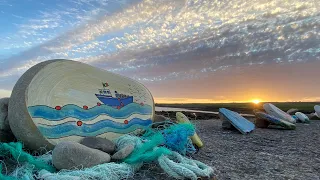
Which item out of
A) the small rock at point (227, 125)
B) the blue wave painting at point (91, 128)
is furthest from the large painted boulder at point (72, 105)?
the small rock at point (227, 125)

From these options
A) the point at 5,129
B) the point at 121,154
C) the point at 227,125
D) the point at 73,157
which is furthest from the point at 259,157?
the point at 5,129

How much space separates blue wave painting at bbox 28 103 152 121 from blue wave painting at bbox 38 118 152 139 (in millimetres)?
163

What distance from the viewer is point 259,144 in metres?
7.86

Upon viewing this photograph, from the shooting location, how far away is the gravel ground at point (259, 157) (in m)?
5.05

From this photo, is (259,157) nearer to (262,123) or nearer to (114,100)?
(114,100)

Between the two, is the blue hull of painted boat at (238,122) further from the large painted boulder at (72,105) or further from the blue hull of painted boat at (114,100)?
the blue hull of painted boat at (114,100)

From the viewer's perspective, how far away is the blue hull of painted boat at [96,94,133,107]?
6.95 metres

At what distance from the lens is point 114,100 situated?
715 centimetres

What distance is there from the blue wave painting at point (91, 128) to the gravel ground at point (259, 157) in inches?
62.3

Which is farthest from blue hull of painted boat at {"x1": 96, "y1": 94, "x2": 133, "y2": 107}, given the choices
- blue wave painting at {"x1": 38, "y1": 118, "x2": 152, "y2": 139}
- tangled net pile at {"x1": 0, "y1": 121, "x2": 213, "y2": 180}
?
tangled net pile at {"x1": 0, "y1": 121, "x2": 213, "y2": 180}

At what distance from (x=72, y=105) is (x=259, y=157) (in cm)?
370

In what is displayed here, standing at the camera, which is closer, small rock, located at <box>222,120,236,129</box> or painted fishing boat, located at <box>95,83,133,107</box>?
painted fishing boat, located at <box>95,83,133,107</box>

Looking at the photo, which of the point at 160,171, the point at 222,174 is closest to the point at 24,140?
the point at 160,171

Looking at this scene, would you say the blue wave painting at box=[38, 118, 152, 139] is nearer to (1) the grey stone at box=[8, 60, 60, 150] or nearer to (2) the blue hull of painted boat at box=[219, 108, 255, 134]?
(1) the grey stone at box=[8, 60, 60, 150]
